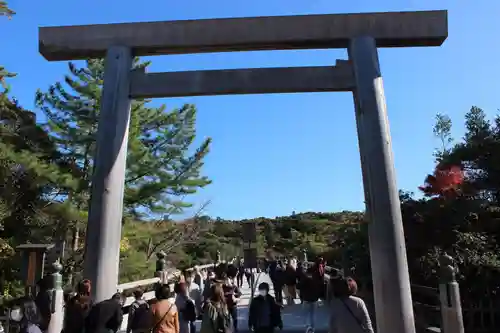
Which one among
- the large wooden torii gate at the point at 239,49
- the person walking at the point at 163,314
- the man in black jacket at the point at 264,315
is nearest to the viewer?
the person walking at the point at 163,314

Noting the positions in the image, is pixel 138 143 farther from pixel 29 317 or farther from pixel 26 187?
pixel 29 317

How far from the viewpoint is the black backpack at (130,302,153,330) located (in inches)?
173

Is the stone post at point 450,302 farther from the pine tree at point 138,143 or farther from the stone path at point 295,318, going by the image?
the pine tree at point 138,143

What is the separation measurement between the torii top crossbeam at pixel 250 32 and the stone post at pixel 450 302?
375 centimetres

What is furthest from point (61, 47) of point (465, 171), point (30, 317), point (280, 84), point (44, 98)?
point (465, 171)

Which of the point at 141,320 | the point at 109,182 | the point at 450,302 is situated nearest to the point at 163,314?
the point at 141,320

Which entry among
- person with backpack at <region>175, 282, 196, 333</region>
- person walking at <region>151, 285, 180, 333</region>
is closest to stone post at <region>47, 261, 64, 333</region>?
person with backpack at <region>175, 282, 196, 333</region>

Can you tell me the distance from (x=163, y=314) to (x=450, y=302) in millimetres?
4375

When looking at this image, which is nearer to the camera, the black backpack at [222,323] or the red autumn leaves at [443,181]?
the black backpack at [222,323]

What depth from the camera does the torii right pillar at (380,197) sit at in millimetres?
5695

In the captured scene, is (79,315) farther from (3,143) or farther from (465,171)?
(465,171)

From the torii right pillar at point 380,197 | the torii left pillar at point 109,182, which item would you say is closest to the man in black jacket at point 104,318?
the torii left pillar at point 109,182

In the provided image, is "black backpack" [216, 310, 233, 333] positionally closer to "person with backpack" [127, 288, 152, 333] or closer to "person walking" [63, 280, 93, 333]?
"person with backpack" [127, 288, 152, 333]

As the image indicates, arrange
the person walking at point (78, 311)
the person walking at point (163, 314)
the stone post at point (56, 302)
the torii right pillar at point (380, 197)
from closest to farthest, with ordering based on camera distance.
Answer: the person walking at point (163, 314) → the person walking at point (78, 311) → the torii right pillar at point (380, 197) → the stone post at point (56, 302)
